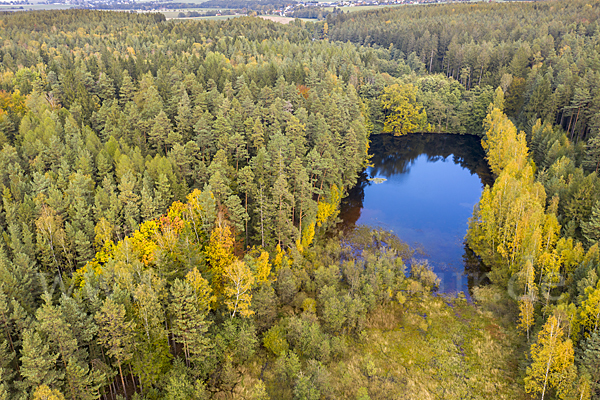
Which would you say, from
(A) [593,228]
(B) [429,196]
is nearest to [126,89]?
(B) [429,196]

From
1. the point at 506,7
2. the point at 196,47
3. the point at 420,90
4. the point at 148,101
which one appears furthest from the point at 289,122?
the point at 506,7

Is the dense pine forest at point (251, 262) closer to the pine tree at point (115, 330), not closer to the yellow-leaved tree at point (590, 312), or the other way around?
the pine tree at point (115, 330)

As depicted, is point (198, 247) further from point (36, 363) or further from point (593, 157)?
point (593, 157)

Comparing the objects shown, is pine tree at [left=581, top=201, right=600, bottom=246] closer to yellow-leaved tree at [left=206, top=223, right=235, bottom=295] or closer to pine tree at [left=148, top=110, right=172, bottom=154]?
yellow-leaved tree at [left=206, top=223, right=235, bottom=295]

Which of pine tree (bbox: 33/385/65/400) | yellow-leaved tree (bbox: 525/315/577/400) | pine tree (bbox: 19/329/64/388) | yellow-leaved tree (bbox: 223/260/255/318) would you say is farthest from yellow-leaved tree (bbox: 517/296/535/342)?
pine tree (bbox: 19/329/64/388)

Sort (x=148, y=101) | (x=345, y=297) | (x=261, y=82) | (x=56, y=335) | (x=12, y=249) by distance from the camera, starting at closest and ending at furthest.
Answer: (x=56, y=335) → (x=12, y=249) → (x=345, y=297) → (x=148, y=101) → (x=261, y=82)

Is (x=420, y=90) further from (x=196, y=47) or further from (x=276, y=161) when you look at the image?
(x=276, y=161)
